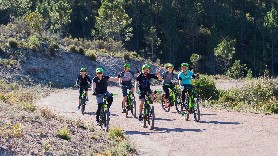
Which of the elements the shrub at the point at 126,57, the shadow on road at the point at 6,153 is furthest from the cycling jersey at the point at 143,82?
the shrub at the point at 126,57

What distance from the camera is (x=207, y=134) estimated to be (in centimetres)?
1392

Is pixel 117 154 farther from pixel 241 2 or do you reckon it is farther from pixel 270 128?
pixel 241 2

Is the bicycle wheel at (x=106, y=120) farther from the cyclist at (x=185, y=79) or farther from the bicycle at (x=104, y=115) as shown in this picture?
the cyclist at (x=185, y=79)

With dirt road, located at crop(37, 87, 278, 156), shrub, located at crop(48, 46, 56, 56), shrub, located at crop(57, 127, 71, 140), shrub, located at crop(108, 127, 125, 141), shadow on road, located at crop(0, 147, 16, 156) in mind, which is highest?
shrub, located at crop(48, 46, 56, 56)

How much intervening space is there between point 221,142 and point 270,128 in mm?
2835

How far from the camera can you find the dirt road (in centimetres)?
1184

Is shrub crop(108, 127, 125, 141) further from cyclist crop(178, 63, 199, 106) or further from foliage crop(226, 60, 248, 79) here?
foliage crop(226, 60, 248, 79)

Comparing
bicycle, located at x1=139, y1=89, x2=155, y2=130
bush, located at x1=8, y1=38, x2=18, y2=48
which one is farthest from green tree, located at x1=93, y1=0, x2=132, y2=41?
bicycle, located at x1=139, y1=89, x2=155, y2=130

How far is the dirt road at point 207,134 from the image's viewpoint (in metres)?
11.8

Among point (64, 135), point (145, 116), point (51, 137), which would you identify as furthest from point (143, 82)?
point (51, 137)

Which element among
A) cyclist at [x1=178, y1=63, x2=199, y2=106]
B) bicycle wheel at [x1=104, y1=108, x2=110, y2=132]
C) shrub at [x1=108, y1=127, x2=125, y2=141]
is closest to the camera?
shrub at [x1=108, y1=127, x2=125, y2=141]

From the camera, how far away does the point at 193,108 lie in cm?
1662

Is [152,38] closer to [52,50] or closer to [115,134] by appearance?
[52,50]

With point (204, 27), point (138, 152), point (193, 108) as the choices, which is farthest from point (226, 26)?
point (138, 152)
